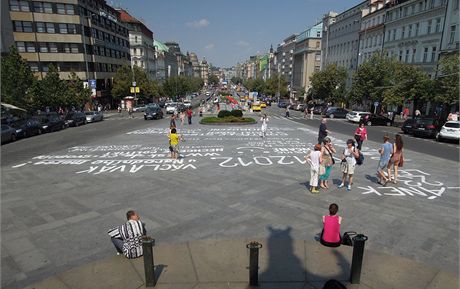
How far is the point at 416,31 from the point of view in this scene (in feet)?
145

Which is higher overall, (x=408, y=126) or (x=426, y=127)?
(x=426, y=127)

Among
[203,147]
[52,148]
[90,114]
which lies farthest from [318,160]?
[90,114]

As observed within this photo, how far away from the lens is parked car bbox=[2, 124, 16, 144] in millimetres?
22109

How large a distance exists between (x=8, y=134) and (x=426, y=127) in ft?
105

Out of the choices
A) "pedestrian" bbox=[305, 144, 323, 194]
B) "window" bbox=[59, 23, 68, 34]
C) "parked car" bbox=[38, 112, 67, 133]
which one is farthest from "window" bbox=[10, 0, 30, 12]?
"pedestrian" bbox=[305, 144, 323, 194]

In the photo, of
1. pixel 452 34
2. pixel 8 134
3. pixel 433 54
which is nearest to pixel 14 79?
pixel 8 134

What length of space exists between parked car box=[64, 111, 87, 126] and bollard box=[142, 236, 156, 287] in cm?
3254

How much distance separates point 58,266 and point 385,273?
6103 millimetres

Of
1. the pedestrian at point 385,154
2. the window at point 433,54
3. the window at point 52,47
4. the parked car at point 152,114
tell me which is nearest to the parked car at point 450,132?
the pedestrian at point 385,154

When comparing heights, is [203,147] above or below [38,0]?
below

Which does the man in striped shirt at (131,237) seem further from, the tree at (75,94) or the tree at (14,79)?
the tree at (75,94)

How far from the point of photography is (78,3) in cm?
5078

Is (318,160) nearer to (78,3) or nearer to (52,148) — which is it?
(52,148)

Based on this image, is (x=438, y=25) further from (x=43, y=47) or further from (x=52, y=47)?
(x=43, y=47)
